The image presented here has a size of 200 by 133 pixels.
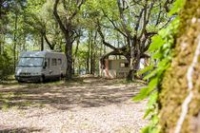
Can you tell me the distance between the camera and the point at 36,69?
2934cm

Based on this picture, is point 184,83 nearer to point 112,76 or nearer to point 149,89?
point 149,89

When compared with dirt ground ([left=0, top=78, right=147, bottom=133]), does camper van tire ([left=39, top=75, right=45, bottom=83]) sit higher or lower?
higher

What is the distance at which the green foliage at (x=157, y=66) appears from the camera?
4.95 feet

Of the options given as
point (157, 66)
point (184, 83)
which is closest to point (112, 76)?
point (157, 66)

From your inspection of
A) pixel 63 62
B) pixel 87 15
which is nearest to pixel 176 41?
pixel 63 62

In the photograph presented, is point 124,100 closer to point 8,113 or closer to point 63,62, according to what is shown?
point 8,113

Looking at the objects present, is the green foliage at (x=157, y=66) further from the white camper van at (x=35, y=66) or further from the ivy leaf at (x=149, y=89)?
the white camper van at (x=35, y=66)

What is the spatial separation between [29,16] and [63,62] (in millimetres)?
6900

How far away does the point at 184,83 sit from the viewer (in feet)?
4.24

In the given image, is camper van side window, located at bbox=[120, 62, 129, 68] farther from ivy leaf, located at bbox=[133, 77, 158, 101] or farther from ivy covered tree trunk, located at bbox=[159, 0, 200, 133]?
ivy covered tree trunk, located at bbox=[159, 0, 200, 133]

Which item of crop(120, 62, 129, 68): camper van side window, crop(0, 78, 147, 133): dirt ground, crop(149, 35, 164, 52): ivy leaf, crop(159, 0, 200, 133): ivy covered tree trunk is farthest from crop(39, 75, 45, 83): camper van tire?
crop(159, 0, 200, 133): ivy covered tree trunk

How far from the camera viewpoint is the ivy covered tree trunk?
47.4 inches

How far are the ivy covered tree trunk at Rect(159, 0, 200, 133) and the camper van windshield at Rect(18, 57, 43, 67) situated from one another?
28.6 m

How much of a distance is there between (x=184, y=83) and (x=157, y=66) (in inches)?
12.4
